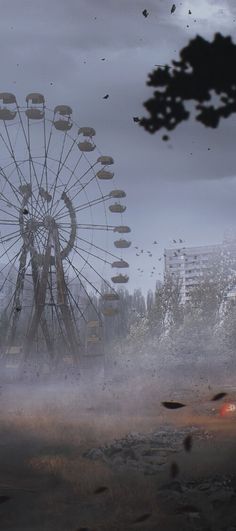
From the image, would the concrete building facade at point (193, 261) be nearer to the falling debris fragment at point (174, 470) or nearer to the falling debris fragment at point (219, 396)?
the falling debris fragment at point (219, 396)

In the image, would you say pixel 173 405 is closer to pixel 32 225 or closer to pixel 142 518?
pixel 142 518

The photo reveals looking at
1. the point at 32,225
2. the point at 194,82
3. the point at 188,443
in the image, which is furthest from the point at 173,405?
the point at 194,82

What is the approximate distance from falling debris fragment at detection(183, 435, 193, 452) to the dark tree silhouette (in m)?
6.92

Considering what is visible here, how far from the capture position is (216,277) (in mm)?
21547

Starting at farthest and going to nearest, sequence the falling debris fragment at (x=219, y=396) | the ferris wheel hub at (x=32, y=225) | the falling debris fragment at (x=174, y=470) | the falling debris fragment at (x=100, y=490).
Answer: the ferris wheel hub at (x=32, y=225) < the falling debris fragment at (x=219, y=396) < the falling debris fragment at (x=174, y=470) < the falling debris fragment at (x=100, y=490)

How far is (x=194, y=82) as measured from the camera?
310 inches

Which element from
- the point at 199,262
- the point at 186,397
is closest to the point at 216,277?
Answer: the point at 199,262

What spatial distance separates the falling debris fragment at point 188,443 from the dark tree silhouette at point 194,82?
22.7 feet

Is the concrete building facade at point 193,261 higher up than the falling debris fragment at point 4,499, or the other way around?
the concrete building facade at point 193,261

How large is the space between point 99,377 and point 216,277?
24.7 ft

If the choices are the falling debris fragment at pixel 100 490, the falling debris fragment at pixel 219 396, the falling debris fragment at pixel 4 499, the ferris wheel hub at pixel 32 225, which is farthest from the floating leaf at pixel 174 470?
the ferris wheel hub at pixel 32 225

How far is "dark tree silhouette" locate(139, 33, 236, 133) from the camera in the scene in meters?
7.73

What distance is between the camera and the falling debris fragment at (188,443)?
12245 mm

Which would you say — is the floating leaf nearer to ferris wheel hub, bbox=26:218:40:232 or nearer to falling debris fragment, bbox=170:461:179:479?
falling debris fragment, bbox=170:461:179:479
